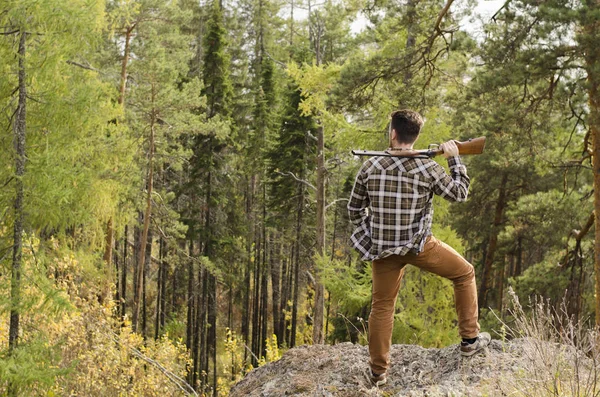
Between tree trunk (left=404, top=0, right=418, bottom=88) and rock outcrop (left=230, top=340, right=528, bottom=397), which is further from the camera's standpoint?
tree trunk (left=404, top=0, right=418, bottom=88)

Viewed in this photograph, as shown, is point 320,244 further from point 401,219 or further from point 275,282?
point 275,282

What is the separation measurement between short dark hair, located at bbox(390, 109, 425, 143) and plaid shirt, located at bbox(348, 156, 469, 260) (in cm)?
18

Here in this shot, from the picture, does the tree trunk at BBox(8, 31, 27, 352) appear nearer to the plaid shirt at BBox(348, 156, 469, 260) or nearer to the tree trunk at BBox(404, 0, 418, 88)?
the plaid shirt at BBox(348, 156, 469, 260)

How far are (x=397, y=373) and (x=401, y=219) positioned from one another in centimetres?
152

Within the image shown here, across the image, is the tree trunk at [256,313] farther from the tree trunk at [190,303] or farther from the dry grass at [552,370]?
the dry grass at [552,370]

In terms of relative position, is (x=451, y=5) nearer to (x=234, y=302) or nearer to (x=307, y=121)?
(x=307, y=121)

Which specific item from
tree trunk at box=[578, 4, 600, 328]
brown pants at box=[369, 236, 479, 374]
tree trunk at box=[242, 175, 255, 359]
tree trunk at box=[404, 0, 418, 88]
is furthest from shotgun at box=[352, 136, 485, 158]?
tree trunk at box=[242, 175, 255, 359]

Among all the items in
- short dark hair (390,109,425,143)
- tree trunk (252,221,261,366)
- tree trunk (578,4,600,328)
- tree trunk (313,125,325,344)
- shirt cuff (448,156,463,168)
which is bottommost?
tree trunk (252,221,261,366)

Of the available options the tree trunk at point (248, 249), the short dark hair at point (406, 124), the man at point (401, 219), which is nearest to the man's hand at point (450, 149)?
the man at point (401, 219)

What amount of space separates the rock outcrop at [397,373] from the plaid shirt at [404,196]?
1102mm

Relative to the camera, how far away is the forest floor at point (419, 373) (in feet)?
12.5

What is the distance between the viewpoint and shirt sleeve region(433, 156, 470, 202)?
425 centimetres

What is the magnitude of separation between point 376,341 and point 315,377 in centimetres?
87

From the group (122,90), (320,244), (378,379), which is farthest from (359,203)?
(122,90)
